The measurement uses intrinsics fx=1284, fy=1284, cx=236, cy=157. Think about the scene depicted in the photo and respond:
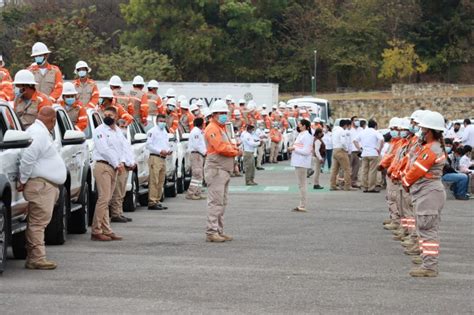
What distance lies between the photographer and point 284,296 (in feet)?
41.1

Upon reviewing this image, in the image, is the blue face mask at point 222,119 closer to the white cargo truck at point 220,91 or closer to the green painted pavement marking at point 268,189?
the green painted pavement marking at point 268,189

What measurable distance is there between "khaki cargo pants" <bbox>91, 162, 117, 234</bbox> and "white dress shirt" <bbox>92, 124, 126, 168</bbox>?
10 cm

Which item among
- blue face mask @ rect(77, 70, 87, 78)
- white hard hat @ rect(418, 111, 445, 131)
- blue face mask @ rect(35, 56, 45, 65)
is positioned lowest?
white hard hat @ rect(418, 111, 445, 131)

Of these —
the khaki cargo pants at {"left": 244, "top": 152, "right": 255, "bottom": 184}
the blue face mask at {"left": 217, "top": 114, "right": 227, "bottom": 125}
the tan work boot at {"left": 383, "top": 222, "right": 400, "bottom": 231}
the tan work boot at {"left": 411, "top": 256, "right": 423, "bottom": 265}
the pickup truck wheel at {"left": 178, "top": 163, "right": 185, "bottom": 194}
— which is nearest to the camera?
the tan work boot at {"left": 411, "top": 256, "right": 423, "bottom": 265}

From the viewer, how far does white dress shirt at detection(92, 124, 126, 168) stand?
18.0m

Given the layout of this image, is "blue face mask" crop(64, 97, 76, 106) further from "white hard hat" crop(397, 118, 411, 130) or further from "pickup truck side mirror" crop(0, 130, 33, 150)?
"pickup truck side mirror" crop(0, 130, 33, 150)

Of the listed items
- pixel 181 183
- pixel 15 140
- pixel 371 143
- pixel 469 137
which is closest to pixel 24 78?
pixel 15 140

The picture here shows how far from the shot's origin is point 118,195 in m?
20.5

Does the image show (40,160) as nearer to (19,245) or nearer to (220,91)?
(19,245)

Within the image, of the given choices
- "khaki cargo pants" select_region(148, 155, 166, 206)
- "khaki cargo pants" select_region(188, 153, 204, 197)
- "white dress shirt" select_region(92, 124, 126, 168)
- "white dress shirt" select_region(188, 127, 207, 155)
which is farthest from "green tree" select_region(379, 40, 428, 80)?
"white dress shirt" select_region(92, 124, 126, 168)

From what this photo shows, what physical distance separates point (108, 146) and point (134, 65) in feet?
209

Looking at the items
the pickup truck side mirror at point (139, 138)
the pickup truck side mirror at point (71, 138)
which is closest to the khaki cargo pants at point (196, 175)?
the pickup truck side mirror at point (139, 138)

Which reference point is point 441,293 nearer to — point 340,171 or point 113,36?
point 340,171

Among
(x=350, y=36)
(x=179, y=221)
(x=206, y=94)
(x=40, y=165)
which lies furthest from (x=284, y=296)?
(x=350, y=36)
